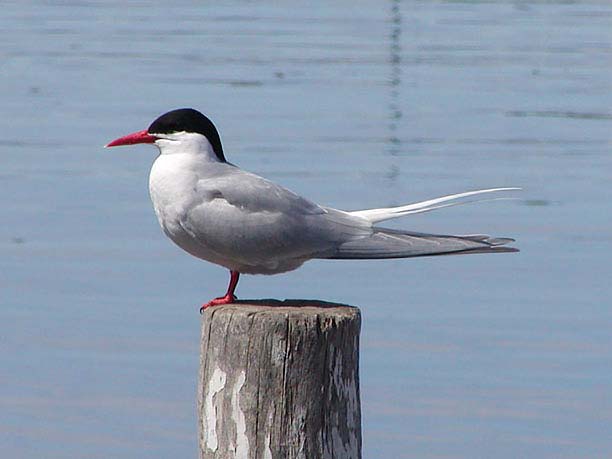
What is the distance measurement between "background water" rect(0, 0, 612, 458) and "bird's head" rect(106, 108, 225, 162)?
2280 millimetres

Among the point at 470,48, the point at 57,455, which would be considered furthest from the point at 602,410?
the point at 470,48

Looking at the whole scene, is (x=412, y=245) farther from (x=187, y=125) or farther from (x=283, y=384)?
(x=283, y=384)

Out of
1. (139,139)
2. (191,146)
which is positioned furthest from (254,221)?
(139,139)

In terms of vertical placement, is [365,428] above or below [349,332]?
below

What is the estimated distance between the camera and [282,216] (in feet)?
18.0

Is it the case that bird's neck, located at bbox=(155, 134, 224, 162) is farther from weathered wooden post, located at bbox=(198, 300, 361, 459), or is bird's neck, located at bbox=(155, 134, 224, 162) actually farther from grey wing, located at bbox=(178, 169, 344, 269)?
weathered wooden post, located at bbox=(198, 300, 361, 459)

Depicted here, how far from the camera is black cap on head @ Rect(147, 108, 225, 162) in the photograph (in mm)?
5641

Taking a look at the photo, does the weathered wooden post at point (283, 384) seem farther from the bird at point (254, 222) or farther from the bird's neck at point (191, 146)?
the bird's neck at point (191, 146)

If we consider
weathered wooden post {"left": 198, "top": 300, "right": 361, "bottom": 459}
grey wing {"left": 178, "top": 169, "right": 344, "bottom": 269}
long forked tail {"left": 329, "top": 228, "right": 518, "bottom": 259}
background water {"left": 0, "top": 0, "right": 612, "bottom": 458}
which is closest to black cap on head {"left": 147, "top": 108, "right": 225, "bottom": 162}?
grey wing {"left": 178, "top": 169, "right": 344, "bottom": 269}

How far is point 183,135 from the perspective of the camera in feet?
18.6

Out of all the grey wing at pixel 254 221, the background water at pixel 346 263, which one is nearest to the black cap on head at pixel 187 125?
the grey wing at pixel 254 221

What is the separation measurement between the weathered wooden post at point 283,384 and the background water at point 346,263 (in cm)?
304

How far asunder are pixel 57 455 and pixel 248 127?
8.25m

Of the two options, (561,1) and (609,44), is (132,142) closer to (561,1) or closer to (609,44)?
(609,44)
